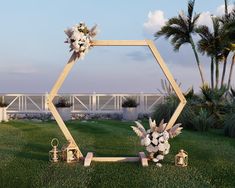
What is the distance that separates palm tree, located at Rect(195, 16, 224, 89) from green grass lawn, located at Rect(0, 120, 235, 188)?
14449mm

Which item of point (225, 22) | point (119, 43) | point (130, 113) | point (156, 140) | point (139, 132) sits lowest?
point (156, 140)

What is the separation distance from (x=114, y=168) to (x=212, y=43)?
1869cm

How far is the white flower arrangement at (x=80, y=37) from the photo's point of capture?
7.30 m

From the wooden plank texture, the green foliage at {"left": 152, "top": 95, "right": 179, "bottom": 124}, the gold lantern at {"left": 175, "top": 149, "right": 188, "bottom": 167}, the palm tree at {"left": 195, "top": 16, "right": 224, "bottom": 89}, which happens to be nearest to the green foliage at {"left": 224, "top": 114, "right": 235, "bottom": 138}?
the green foliage at {"left": 152, "top": 95, "right": 179, "bottom": 124}

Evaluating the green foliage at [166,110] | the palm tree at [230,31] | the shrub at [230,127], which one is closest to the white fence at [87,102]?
the palm tree at [230,31]

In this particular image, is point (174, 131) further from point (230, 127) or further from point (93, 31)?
point (230, 127)

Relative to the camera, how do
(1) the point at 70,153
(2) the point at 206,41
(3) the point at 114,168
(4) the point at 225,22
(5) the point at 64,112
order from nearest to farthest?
(3) the point at 114,168 → (1) the point at 70,153 → (5) the point at 64,112 → (4) the point at 225,22 → (2) the point at 206,41

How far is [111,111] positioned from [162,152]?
12435mm

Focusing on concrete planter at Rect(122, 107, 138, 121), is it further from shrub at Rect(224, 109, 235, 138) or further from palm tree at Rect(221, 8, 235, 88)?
shrub at Rect(224, 109, 235, 138)

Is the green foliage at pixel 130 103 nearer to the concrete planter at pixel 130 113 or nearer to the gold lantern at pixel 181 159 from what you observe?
the concrete planter at pixel 130 113

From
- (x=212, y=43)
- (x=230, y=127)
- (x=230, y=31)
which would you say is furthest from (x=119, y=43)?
(x=212, y=43)

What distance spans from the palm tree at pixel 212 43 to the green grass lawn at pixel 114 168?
1445 centimetres

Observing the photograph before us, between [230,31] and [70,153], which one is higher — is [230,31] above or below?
above

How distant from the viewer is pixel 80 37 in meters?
7.31
